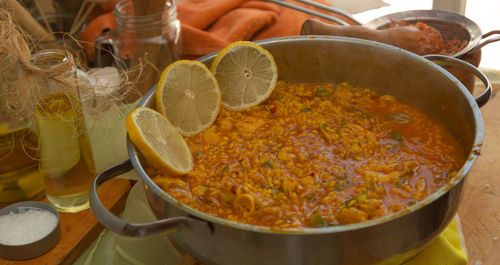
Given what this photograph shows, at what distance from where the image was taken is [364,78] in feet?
7.27

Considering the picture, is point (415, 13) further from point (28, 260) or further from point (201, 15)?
point (28, 260)

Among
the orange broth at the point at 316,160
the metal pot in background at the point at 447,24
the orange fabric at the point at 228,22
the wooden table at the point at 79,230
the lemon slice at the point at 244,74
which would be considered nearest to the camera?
the orange broth at the point at 316,160

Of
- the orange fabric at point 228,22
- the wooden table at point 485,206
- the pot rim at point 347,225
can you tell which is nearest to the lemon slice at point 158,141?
the pot rim at point 347,225

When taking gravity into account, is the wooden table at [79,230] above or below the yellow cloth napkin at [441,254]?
below

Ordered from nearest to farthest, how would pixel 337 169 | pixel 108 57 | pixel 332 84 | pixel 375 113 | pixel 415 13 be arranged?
pixel 337 169, pixel 375 113, pixel 332 84, pixel 415 13, pixel 108 57

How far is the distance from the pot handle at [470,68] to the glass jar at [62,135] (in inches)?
48.3

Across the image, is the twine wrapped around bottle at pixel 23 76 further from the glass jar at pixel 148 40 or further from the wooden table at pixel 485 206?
the wooden table at pixel 485 206

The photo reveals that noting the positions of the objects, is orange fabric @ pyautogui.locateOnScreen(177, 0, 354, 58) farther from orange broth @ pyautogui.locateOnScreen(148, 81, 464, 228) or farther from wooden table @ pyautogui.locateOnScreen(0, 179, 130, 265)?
wooden table @ pyautogui.locateOnScreen(0, 179, 130, 265)

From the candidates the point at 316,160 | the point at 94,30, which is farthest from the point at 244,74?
the point at 94,30

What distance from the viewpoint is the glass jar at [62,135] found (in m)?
1.77

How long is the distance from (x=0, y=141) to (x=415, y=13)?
188 centimetres

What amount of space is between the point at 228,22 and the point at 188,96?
3.88 feet

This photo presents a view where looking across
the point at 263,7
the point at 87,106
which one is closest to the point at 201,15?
the point at 263,7

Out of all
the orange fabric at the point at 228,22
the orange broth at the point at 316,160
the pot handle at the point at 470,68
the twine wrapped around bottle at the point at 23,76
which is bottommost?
the orange broth at the point at 316,160
